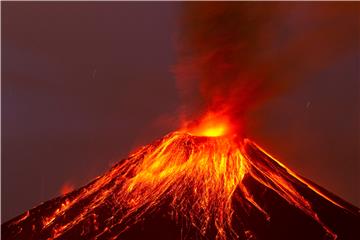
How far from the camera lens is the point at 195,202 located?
15.7m

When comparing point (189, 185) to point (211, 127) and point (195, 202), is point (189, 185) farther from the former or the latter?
point (211, 127)

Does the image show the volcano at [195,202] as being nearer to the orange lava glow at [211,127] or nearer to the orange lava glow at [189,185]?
the orange lava glow at [189,185]

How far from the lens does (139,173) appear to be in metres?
17.5

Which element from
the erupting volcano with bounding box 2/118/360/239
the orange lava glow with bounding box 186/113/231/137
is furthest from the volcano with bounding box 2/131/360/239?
the orange lava glow with bounding box 186/113/231/137

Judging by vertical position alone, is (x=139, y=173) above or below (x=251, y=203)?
above

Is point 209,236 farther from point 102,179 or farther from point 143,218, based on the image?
point 102,179

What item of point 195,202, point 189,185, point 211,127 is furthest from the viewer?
point 211,127

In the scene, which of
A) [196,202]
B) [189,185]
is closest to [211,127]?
[189,185]

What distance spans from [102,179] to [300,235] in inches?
212

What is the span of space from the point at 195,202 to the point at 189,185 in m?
0.85

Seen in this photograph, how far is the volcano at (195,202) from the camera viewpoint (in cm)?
1462

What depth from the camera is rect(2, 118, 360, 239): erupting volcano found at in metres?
14.6

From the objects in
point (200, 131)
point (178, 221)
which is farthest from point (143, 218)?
point (200, 131)

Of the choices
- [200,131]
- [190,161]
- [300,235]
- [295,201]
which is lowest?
[300,235]
